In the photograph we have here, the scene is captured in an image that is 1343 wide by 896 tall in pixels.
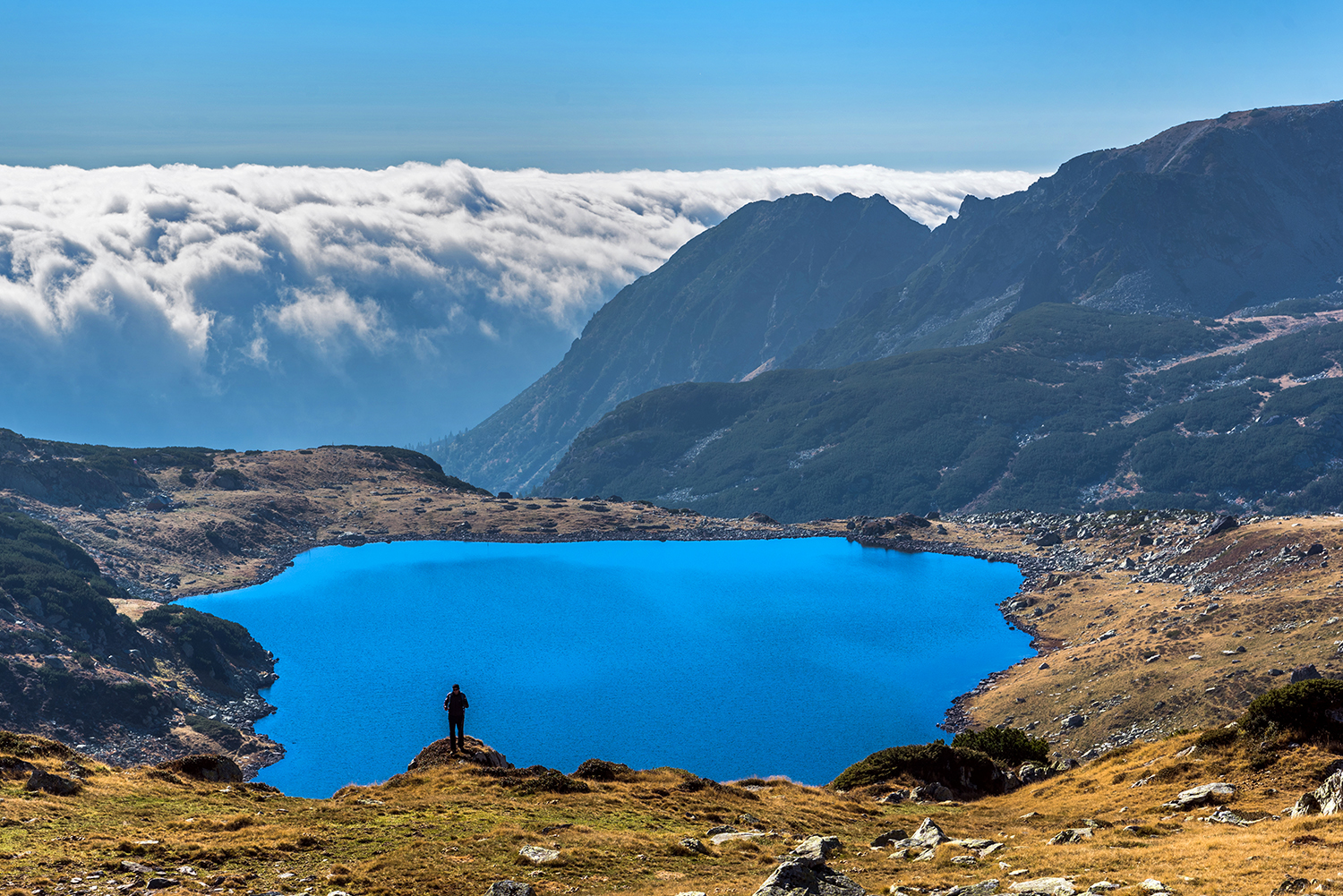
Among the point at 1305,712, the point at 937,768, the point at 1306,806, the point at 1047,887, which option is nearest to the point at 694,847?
the point at 1047,887

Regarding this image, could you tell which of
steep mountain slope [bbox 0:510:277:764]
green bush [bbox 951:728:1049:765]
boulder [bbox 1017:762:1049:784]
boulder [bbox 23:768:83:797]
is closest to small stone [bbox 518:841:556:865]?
boulder [bbox 23:768:83:797]

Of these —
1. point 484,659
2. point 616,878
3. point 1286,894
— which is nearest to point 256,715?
point 484,659

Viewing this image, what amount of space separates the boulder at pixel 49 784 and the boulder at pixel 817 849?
84.4ft

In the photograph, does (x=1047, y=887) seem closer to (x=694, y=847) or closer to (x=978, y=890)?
(x=978, y=890)

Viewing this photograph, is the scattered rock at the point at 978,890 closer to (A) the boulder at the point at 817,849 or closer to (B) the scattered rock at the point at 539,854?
(A) the boulder at the point at 817,849

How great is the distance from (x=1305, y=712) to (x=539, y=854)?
29308 millimetres

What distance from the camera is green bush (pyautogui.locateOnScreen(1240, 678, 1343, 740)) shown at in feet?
119

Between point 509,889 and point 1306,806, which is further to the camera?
point 1306,806

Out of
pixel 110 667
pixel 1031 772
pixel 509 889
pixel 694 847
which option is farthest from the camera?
pixel 110 667

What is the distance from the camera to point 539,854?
3038 cm

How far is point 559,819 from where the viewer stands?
35844 millimetres

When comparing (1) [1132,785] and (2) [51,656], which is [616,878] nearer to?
(1) [1132,785]

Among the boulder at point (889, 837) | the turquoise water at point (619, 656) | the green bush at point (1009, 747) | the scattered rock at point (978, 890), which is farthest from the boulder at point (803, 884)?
the turquoise water at point (619, 656)

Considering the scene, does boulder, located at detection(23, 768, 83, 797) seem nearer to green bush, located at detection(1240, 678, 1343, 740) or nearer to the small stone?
the small stone
